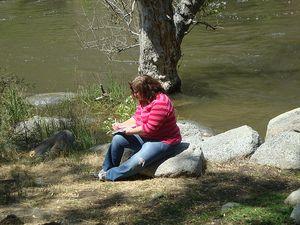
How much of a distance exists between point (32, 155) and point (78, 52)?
1064 cm

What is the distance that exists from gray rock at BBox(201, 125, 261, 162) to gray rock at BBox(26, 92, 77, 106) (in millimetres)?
5455

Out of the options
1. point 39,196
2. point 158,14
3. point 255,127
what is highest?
point 158,14

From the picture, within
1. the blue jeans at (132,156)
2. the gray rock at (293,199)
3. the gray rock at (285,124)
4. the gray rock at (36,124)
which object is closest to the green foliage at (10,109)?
the gray rock at (36,124)

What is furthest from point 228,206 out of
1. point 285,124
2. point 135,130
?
point 285,124

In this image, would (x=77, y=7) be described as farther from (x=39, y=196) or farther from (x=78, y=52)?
(x=39, y=196)

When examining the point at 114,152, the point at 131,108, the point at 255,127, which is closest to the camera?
the point at 114,152

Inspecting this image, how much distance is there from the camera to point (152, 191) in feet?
19.5

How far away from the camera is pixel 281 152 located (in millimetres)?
6613

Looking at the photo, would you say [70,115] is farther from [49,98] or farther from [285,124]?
[285,124]

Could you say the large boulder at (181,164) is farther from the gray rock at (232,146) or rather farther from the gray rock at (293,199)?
the gray rock at (293,199)

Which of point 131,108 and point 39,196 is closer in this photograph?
point 39,196

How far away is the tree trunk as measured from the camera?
39.1 feet

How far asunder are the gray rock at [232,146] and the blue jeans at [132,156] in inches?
24.2

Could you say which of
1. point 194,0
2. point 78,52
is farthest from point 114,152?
point 78,52
